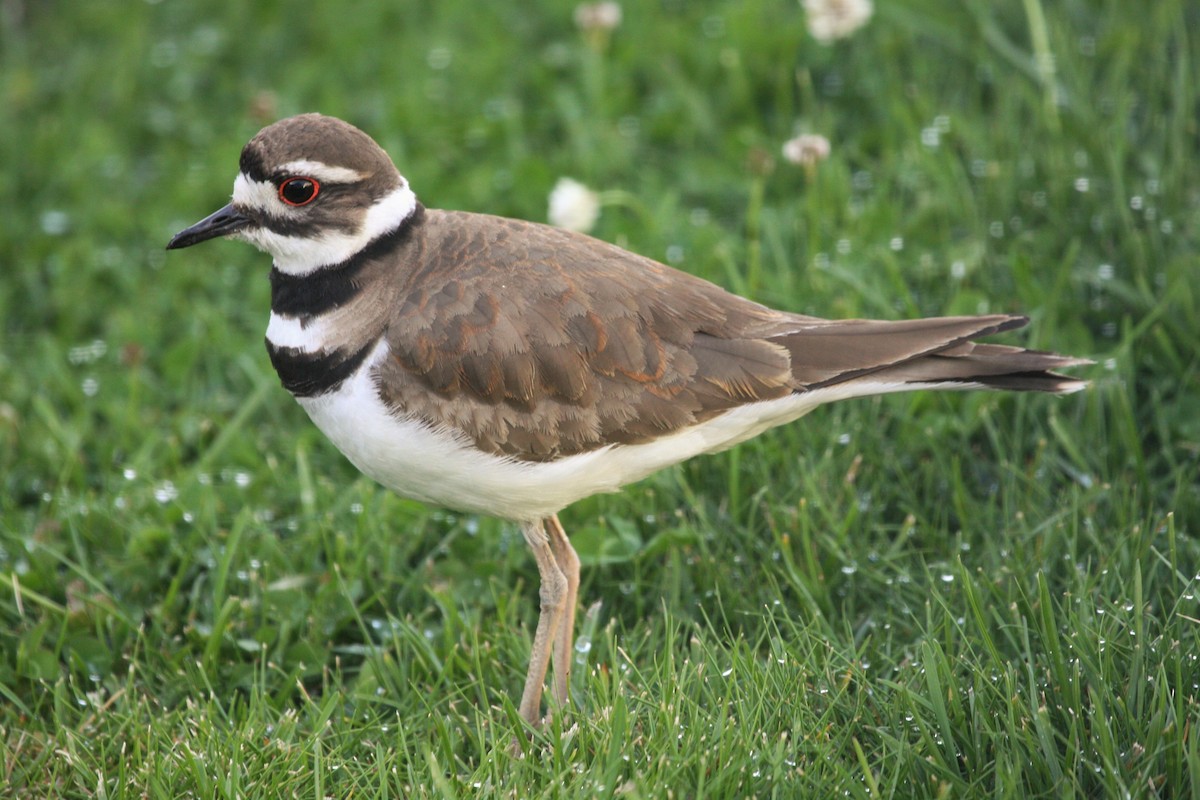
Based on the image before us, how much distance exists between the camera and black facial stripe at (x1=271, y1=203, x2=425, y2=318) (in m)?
3.72

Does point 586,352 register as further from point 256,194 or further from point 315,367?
point 256,194

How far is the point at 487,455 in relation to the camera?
12.0 feet

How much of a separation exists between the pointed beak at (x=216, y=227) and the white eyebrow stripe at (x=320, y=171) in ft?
0.77

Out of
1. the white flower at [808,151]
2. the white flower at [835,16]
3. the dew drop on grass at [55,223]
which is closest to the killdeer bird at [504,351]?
the white flower at [808,151]

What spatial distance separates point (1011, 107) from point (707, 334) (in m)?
2.69

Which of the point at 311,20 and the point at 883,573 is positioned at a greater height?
the point at 311,20

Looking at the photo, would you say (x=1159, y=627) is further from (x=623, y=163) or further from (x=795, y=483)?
(x=623, y=163)

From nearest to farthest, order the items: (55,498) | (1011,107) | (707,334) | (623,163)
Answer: (707,334) → (55,498) → (1011,107) → (623,163)

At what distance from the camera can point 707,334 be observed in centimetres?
382

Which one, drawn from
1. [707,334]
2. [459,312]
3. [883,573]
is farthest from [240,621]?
[883,573]

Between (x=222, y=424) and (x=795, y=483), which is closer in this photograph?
(x=795, y=483)

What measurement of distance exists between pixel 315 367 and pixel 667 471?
149cm

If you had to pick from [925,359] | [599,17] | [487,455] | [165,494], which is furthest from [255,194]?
[599,17]

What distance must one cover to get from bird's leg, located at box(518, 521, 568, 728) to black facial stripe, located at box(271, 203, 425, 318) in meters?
0.89
